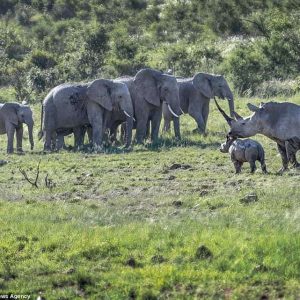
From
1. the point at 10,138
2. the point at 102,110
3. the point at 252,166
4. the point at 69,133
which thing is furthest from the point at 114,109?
the point at 252,166

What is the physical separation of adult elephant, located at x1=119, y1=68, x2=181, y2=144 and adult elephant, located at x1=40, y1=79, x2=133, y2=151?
0.91 metres

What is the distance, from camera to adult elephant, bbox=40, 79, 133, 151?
Result: 26844 millimetres

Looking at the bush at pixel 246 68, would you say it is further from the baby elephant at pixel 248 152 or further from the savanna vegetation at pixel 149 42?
the baby elephant at pixel 248 152

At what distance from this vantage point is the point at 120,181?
18922mm

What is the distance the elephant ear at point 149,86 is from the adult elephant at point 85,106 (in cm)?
85

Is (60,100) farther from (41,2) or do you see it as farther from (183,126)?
(41,2)

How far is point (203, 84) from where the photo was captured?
29.2 m

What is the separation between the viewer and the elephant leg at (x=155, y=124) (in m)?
26.8

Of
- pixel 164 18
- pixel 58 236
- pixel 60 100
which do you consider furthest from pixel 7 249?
pixel 164 18

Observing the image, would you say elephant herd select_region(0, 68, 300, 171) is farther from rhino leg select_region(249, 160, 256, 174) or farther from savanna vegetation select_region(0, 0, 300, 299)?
rhino leg select_region(249, 160, 256, 174)

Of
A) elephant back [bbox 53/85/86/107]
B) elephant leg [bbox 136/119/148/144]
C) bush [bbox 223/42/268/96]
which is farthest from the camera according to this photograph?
bush [bbox 223/42/268/96]

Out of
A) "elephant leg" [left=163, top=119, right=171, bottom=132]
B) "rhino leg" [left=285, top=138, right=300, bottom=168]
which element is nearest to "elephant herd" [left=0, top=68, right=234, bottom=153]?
"elephant leg" [left=163, top=119, right=171, bottom=132]

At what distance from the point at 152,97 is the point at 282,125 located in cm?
953

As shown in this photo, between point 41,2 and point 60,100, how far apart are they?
48187 millimetres
